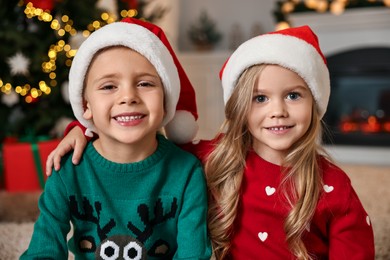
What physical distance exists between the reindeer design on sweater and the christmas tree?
1.41 m

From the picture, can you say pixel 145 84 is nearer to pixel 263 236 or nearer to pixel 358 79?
pixel 263 236

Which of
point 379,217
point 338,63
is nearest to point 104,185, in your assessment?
point 379,217

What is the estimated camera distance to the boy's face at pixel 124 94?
1.01 metres

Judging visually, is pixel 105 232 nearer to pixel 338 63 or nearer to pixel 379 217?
pixel 379 217

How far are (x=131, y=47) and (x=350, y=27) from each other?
9.69 feet

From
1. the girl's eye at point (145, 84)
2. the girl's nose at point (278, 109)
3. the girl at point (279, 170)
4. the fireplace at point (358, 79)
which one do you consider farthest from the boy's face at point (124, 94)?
the fireplace at point (358, 79)

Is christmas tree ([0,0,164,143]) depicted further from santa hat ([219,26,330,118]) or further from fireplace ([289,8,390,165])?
fireplace ([289,8,390,165])

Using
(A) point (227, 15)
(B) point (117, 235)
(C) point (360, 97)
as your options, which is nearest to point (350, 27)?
(C) point (360, 97)

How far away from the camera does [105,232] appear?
3.46 ft

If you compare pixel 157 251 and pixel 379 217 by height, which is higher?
pixel 157 251

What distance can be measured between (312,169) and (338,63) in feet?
9.22

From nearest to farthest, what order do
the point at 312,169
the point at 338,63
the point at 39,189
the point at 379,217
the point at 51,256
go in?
the point at 51,256
the point at 312,169
the point at 379,217
the point at 39,189
the point at 338,63

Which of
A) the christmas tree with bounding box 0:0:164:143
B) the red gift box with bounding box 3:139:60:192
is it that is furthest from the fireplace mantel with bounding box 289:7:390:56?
the red gift box with bounding box 3:139:60:192

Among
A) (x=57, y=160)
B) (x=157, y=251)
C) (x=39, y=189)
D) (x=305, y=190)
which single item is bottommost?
(x=39, y=189)
